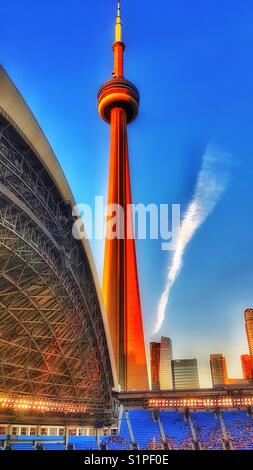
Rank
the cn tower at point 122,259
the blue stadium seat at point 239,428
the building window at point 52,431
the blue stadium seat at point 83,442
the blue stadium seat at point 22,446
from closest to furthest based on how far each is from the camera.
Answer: the blue stadium seat at point 22,446
the blue stadium seat at point 239,428
the blue stadium seat at point 83,442
the building window at point 52,431
the cn tower at point 122,259

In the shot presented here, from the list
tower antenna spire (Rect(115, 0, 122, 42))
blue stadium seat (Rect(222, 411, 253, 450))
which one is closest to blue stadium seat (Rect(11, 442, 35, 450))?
blue stadium seat (Rect(222, 411, 253, 450))

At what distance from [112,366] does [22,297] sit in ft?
64.1

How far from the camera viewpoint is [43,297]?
1385 inches

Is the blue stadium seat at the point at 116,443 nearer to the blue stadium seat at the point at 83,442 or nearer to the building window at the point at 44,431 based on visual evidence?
the blue stadium seat at the point at 83,442

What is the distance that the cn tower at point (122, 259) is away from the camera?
96562mm

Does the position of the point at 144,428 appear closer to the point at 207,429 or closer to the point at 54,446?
the point at 207,429

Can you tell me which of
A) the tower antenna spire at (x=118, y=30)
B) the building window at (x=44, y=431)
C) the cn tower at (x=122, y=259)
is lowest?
the building window at (x=44, y=431)

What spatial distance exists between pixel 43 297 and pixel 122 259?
225 feet

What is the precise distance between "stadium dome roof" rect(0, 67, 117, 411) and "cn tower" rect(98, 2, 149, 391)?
154ft

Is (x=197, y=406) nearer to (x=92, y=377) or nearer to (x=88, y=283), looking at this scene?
(x=92, y=377)

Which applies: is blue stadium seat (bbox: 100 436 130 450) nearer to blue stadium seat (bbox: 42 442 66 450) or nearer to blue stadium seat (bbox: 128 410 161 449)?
blue stadium seat (bbox: 128 410 161 449)

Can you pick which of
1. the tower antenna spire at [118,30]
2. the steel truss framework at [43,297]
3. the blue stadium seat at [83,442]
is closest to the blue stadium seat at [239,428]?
the steel truss framework at [43,297]

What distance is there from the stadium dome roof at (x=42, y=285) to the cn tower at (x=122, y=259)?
4693 cm
